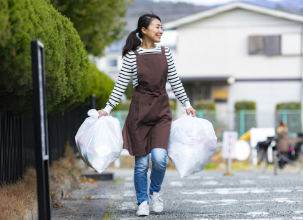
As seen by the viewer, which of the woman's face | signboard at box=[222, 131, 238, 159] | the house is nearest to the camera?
the woman's face

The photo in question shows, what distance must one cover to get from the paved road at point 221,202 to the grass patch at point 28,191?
2.24ft

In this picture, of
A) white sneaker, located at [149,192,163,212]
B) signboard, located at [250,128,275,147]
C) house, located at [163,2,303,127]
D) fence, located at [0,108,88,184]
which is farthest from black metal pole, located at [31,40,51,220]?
house, located at [163,2,303,127]

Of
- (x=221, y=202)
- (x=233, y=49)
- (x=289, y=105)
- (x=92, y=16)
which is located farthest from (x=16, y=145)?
(x=233, y=49)

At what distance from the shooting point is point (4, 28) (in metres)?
3.24

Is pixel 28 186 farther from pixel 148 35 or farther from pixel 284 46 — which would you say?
pixel 284 46

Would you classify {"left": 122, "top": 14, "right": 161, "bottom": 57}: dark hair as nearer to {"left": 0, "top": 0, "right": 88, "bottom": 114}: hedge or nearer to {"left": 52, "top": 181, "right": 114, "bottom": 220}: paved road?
{"left": 0, "top": 0, "right": 88, "bottom": 114}: hedge

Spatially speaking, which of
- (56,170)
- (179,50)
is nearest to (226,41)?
(179,50)

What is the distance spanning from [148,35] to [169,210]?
1867 millimetres

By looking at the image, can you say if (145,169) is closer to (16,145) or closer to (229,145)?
(16,145)

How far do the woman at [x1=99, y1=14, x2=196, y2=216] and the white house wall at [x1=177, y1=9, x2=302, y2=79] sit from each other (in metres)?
20.9

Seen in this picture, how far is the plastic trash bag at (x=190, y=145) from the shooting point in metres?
4.55

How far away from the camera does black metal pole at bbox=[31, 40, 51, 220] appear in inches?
130

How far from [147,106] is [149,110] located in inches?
1.9

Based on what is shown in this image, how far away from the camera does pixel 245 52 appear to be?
25.2 metres
